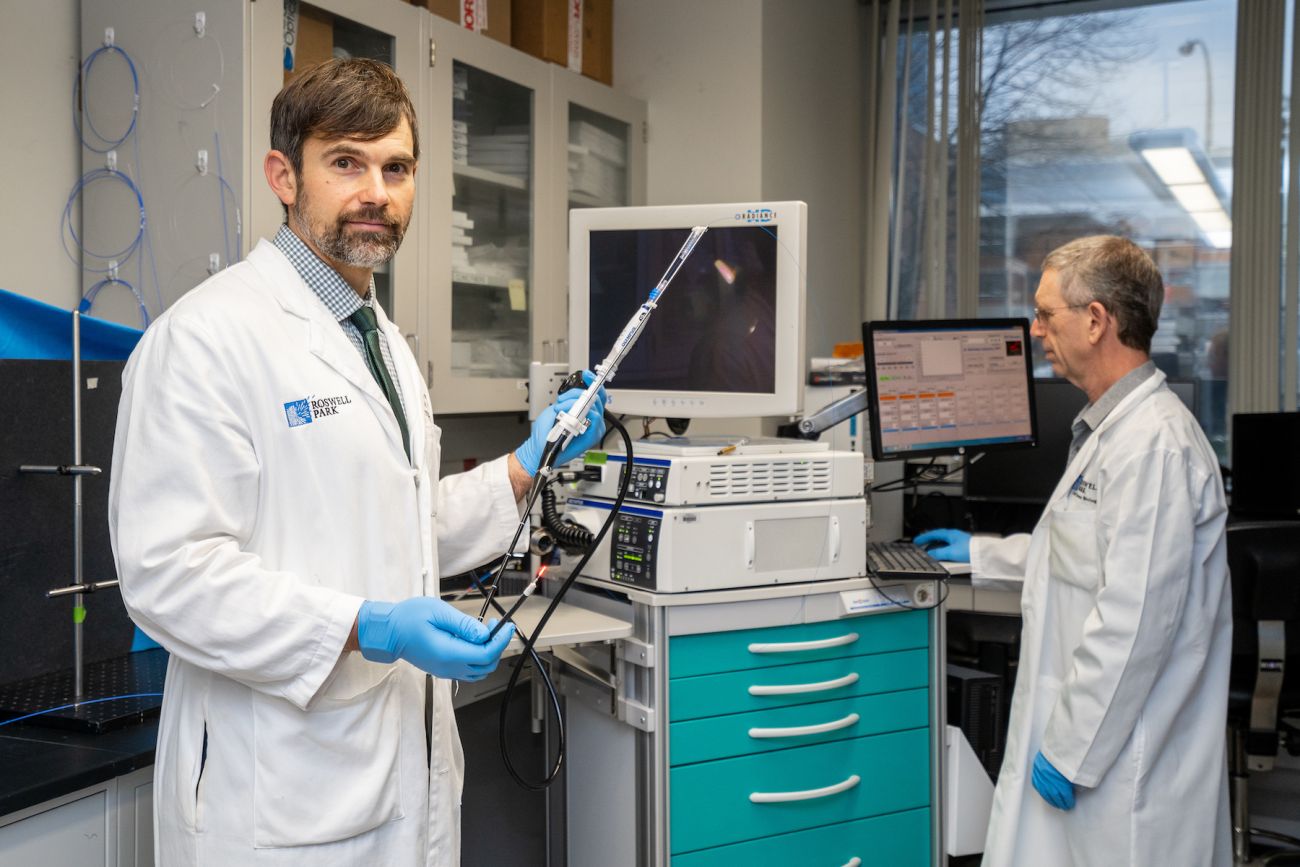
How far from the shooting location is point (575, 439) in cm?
171

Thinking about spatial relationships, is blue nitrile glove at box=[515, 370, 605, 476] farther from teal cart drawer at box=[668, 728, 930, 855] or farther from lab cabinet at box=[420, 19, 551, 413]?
lab cabinet at box=[420, 19, 551, 413]

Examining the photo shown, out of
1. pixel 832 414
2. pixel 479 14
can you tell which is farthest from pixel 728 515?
pixel 479 14

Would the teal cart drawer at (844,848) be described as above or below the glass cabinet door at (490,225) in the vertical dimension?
below

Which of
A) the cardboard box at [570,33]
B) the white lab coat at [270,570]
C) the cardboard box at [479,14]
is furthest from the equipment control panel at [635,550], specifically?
the cardboard box at [570,33]

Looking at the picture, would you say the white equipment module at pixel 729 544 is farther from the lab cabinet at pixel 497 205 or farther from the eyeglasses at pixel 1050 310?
the lab cabinet at pixel 497 205

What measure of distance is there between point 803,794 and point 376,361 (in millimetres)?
1133

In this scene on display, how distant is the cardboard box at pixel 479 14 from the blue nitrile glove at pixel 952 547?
1.64 meters

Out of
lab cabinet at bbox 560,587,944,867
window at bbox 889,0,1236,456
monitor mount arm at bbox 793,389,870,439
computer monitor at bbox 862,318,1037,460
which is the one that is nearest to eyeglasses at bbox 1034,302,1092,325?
computer monitor at bbox 862,318,1037,460

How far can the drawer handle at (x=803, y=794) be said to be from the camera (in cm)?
200

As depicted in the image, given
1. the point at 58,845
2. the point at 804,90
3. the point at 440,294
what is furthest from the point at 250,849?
the point at 804,90

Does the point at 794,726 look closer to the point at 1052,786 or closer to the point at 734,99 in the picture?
the point at 1052,786

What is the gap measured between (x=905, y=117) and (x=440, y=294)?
83.4 inches

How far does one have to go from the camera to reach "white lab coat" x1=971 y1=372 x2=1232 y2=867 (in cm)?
175

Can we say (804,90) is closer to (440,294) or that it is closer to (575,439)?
(440,294)
